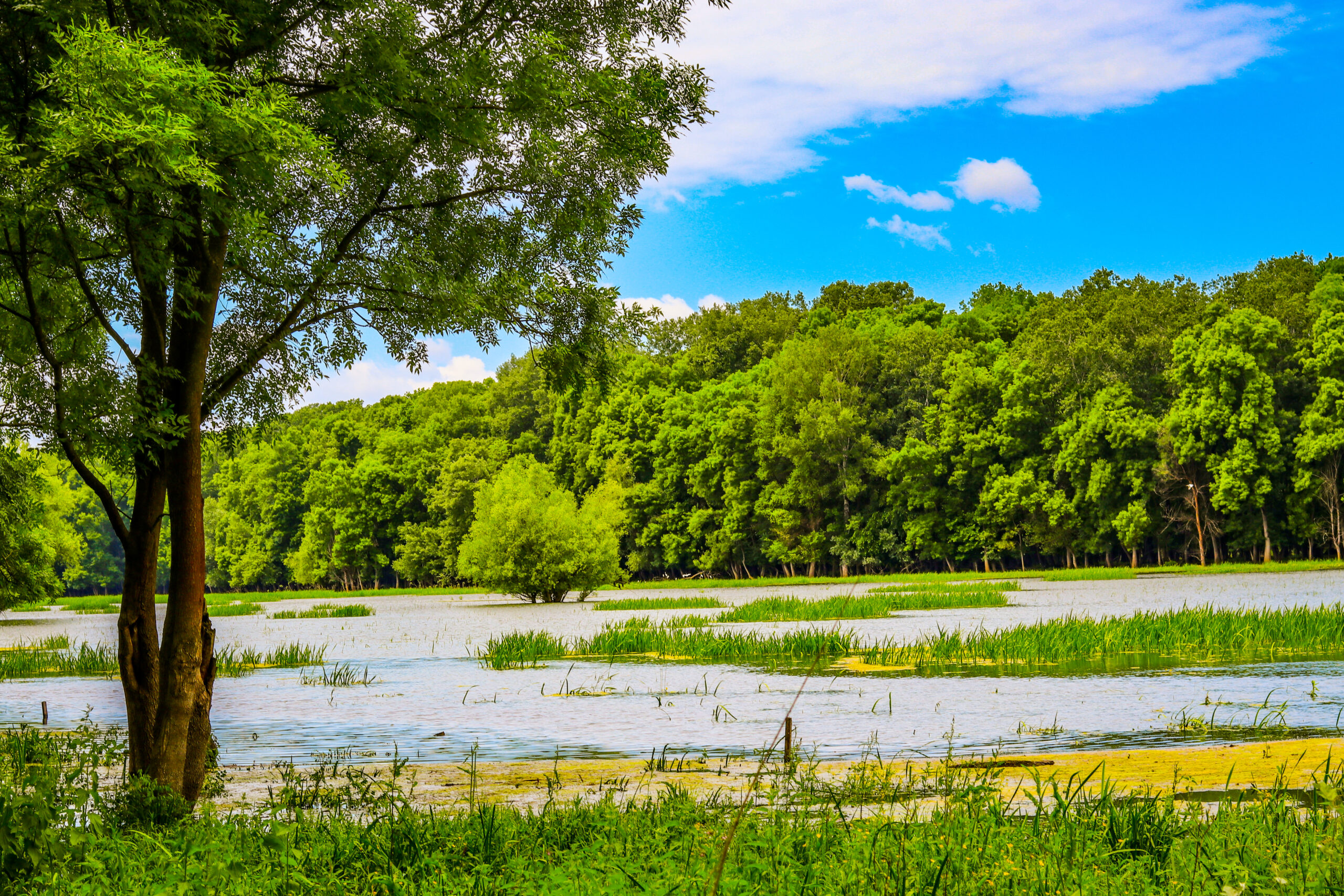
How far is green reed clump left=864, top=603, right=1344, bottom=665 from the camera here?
62.7 ft

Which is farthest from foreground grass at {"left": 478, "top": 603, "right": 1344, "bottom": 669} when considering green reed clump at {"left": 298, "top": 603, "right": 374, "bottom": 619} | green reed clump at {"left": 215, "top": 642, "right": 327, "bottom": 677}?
green reed clump at {"left": 298, "top": 603, "right": 374, "bottom": 619}

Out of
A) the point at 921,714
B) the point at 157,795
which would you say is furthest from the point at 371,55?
the point at 921,714

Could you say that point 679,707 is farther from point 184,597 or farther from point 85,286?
point 85,286

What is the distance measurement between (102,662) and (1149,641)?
62.9ft

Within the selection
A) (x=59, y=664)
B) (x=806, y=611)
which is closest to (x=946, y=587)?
(x=806, y=611)

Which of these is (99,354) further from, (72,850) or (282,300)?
(72,850)

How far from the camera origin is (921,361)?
7775cm

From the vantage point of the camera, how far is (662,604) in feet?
139

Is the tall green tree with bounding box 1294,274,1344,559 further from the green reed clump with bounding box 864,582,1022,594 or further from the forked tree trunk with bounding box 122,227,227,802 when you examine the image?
the forked tree trunk with bounding box 122,227,227,802

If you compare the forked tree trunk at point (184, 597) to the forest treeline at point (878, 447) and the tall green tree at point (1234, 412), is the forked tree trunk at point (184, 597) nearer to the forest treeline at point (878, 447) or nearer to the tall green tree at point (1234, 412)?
the forest treeline at point (878, 447)

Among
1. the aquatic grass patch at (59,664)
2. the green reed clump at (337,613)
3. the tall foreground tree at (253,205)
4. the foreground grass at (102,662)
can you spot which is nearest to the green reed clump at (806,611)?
the foreground grass at (102,662)

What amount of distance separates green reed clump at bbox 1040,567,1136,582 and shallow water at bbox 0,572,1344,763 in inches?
1316

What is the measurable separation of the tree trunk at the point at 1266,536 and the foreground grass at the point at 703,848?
180ft

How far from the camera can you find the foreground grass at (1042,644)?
63.0 ft
